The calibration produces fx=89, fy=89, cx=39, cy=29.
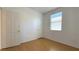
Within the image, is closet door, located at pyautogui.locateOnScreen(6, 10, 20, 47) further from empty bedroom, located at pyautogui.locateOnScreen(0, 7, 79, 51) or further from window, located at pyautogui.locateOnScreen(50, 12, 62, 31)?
window, located at pyautogui.locateOnScreen(50, 12, 62, 31)

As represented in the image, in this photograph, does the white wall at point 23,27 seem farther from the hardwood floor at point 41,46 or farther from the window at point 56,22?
the window at point 56,22

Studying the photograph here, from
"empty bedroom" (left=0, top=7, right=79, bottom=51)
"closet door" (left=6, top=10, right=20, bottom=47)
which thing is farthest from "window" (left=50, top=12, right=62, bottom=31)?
"closet door" (left=6, top=10, right=20, bottom=47)

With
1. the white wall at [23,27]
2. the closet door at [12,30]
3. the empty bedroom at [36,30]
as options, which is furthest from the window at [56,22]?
the closet door at [12,30]

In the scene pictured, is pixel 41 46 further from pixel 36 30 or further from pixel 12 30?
pixel 12 30

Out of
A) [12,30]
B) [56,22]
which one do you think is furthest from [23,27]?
[56,22]

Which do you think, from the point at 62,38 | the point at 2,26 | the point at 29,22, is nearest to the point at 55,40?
the point at 62,38

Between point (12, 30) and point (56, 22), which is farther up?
point (56, 22)

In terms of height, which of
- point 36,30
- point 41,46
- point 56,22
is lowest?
point 41,46
